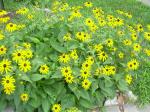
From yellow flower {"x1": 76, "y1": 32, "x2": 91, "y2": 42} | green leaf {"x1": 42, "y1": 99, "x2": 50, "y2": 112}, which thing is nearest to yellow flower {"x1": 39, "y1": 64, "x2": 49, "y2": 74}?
green leaf {"x1": 42, "y1": 99, "x2": 50, "y2": 112}

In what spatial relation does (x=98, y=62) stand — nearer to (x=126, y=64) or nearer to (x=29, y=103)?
(x=126, y=64)

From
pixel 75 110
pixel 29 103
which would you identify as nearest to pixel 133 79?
pixel 75 110

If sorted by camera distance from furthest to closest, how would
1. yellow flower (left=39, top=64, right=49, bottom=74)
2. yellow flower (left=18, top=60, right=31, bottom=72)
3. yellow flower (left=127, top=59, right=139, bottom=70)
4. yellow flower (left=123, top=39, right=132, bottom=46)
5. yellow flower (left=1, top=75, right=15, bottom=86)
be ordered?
yellow flower (left=123, top=39, right=132, bottom=46), yellow flower (left=127, top=59, right=139, bottom=70), yellow flower (left=39, top=64, right=49, bottom=74), yellow flower (left=18, top=60, right=31, bottom=72), yellow flower (left=1, top=75, right=15, bottom=86)

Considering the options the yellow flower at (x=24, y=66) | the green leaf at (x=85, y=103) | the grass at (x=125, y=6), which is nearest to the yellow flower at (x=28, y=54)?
the yellow flower at (x=24, y=66)

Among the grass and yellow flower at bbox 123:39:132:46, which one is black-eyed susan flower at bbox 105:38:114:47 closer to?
yellow flower at bbox 123:39:132:46

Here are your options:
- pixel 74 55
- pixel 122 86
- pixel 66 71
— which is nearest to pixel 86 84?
pixel 66 71

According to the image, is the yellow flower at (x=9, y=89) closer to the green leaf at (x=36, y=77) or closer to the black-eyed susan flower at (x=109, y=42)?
the green leaf at (x=36, y=77)

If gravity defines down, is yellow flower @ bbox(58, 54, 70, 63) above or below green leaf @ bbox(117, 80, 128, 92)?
above

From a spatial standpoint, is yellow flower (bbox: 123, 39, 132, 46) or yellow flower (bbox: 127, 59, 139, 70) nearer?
yellow flower (bbox: 127, 59, 139, 70)

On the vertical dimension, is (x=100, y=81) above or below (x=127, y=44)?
below
